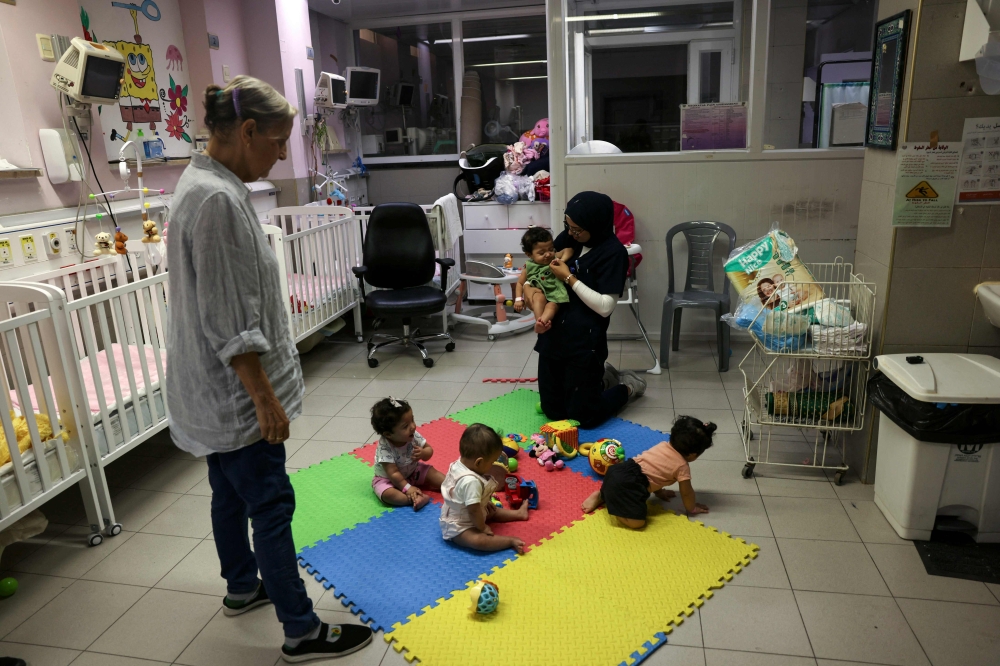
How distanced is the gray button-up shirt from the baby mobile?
2.91 meters

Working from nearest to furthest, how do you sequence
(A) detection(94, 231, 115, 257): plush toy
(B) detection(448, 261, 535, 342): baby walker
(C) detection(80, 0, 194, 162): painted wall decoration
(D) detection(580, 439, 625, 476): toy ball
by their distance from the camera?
(D) detection(580, 439, 625, 476): toy ball → (A) detection(94, 231, 115, 257): plush toy → (C) detection(80, 0, 194, 162): painted wall decoration → (B) detection(448, 261, 535, 342): baby walker

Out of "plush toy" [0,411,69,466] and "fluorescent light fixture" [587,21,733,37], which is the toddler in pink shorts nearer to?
"plush toy" [0,411,69,466]

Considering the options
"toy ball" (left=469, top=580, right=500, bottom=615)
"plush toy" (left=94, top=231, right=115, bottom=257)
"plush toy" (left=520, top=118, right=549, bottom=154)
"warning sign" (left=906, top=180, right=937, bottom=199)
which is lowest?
"toy ball" (left=469, top=580, right=500, bottom=615)

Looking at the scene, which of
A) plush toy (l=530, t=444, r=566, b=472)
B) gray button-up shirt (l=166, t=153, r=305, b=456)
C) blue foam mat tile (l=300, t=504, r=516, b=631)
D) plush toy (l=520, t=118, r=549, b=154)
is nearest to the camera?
gray button-up shirt (l=166, t=153, r=305, b=456)

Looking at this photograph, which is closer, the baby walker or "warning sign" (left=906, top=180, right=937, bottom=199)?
"warning sign" (left=906, top=180, right=937, bottom=199)

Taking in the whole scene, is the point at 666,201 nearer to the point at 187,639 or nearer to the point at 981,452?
the point at 981,452

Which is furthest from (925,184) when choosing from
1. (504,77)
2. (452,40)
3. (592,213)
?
(452,40)

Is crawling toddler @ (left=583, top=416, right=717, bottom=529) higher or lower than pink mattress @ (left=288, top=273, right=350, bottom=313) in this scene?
lower

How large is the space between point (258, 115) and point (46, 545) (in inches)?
75.6

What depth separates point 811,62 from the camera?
5512 mm

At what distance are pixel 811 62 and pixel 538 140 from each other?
2336mm

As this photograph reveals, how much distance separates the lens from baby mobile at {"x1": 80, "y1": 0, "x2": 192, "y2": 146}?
13.0 feet

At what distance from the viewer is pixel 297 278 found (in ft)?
13.6

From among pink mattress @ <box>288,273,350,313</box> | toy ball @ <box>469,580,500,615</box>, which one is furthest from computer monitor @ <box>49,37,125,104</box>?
toy ball @ <box>469,580,500,615</box>
